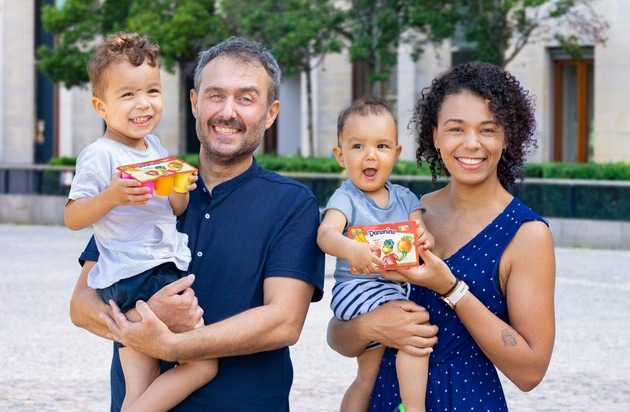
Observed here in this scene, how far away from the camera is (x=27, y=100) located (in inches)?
1674

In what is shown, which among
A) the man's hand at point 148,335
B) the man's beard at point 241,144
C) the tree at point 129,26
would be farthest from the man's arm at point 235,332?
the tree at point 129,26

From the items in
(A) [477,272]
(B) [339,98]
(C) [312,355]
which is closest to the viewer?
(A) [477,272]

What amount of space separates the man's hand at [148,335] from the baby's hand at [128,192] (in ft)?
1.09

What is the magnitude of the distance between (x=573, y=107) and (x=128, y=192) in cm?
2839

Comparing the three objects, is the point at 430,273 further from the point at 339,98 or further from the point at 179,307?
the point at 339,98

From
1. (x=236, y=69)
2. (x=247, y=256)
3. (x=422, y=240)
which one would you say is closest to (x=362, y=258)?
(x=422, y=240)

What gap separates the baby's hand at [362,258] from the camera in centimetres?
429

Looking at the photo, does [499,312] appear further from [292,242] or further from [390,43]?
[390,43]

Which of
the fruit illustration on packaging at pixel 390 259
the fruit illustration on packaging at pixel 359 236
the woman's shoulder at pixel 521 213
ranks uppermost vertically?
the woman's shoulder at pixel 521 213

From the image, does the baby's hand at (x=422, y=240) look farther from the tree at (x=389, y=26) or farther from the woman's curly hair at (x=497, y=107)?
the tree at (x=389, y=26)

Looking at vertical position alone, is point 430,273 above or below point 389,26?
below

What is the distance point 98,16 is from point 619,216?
15097mm

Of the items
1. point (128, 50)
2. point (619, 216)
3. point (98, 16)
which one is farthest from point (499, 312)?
point (98, 16)

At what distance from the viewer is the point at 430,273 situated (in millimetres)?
4215
